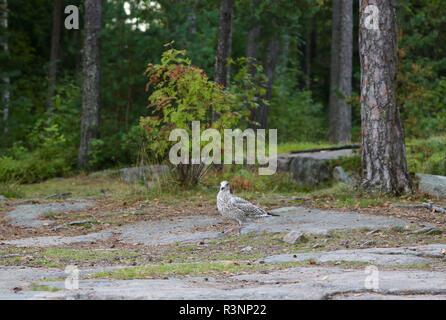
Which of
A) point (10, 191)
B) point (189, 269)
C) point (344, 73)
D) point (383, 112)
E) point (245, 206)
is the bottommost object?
point (189, 269)

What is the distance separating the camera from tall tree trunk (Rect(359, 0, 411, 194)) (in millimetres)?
10305

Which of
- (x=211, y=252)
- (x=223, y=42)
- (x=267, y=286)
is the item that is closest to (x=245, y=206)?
(x=211, y=252)

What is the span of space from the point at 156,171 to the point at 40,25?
63.7 feet

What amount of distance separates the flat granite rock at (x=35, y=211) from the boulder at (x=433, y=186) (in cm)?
590

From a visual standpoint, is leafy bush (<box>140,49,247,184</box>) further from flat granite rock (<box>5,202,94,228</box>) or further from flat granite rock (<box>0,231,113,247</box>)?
flat granite rock (<box>0,231,113,247</box>)

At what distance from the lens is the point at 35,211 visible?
10414 millimetres

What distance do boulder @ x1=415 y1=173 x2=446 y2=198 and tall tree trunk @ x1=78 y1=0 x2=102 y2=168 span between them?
10.1 metres

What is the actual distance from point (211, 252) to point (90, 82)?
1177 cm

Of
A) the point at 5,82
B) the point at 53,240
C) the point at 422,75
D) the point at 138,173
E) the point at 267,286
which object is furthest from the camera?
the point at 422,75

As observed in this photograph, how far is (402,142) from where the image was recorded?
34.2 ft

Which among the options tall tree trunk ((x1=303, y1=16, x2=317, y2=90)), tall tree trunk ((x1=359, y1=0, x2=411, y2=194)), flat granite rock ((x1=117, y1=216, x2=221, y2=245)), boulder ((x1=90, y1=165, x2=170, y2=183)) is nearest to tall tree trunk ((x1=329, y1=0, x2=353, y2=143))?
boulder ((x1=90, y1=165, x2=170, y2=183))

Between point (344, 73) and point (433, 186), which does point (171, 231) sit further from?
point (344, 73)

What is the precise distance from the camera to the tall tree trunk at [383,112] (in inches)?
406

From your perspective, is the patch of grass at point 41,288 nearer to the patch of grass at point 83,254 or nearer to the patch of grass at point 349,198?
the patch of grass at point 83,254
